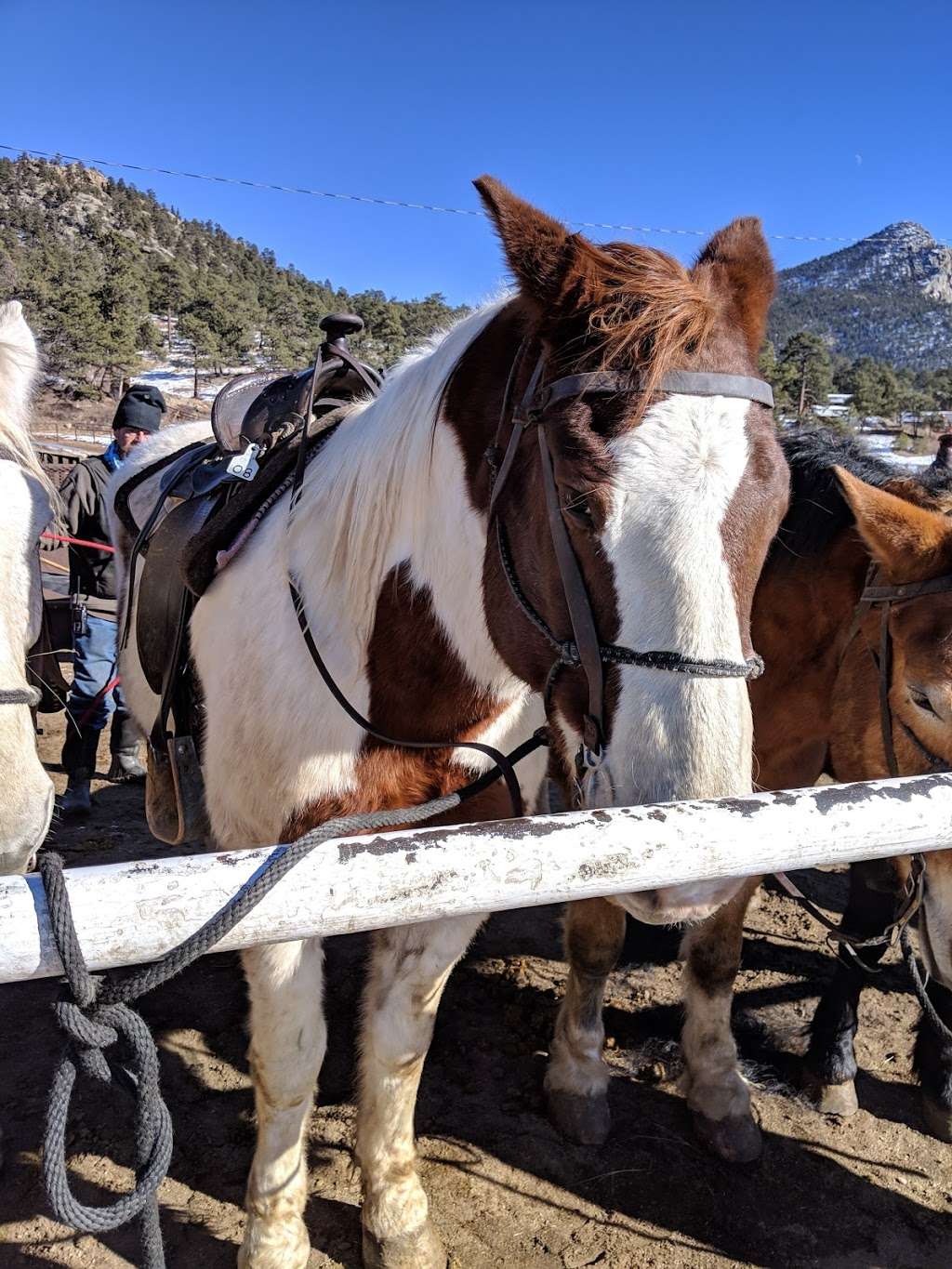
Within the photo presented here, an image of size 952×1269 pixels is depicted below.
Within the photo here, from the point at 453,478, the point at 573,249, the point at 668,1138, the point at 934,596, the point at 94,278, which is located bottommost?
the point at 668,1138

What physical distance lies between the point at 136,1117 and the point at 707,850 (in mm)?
937

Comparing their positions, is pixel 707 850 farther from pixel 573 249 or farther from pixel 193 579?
pixel 193 579

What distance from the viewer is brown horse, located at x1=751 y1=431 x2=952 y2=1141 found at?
7.94ft

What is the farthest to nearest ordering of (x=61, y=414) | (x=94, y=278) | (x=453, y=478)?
(x=94, y=278), (x=61, y=414), (x=453, y=478)

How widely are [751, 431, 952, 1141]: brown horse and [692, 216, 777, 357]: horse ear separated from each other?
2.85 feet

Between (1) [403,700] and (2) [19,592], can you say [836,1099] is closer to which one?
(1) [403,700]

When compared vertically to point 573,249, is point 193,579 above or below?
below

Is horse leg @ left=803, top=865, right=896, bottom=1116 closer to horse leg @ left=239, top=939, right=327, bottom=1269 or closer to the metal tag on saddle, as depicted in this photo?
horse leg @ left=239, top=939, right=327, bottom=1269

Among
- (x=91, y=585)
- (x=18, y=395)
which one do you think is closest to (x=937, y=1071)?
(x=18, y=395)

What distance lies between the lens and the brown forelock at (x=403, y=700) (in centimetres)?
185

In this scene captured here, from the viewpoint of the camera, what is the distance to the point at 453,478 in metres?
1.76

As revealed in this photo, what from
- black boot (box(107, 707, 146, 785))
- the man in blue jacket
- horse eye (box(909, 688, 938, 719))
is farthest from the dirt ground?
black boot (box(107, 707, 146, 785))

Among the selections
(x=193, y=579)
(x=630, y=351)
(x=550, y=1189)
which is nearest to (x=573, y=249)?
(x=630, y=351)

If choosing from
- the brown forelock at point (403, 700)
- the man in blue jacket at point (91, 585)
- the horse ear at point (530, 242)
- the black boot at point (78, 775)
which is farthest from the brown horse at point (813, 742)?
the man in blue jacket at point (91, 585)
